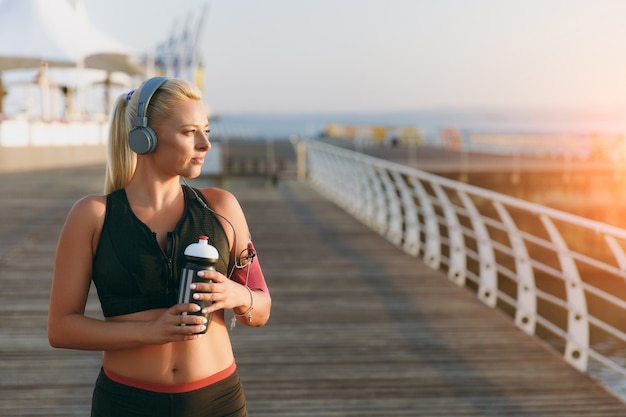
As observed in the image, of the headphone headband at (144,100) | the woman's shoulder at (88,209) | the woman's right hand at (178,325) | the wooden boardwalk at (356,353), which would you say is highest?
the headphone headband at (144,100)

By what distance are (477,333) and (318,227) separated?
18.1 feet

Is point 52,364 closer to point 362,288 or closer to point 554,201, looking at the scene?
point 362,288

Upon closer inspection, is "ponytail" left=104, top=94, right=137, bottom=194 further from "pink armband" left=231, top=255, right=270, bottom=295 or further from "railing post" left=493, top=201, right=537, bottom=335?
"railing post" left=493, top=201, right=537, bottom=335

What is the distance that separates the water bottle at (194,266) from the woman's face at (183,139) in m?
0.17

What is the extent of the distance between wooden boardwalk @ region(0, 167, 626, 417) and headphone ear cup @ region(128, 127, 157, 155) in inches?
97.3

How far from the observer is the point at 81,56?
950 inches

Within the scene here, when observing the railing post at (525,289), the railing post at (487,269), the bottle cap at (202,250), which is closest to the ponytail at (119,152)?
the bottle cap at (202,250)

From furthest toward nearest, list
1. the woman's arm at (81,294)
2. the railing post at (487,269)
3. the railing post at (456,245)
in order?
the railing post at (456,245), the railing post at (487,269), the woman's arm at (81,294)

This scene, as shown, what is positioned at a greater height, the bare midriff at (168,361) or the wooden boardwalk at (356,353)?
the bare midriff at (168,361)

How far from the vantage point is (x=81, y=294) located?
5.32 feet

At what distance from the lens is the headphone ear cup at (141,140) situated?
1548mm

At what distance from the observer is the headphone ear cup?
155 cm

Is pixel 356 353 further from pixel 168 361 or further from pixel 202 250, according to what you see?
pixel 202 250

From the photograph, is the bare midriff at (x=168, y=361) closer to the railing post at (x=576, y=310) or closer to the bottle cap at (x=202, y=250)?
the bottle cap at (x=202, y=250)
